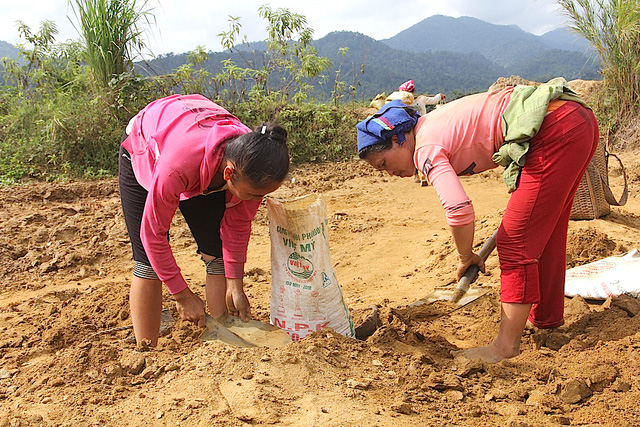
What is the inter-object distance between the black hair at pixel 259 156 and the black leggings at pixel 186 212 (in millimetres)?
540

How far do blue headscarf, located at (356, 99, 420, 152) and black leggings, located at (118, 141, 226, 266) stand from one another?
2.39 ft

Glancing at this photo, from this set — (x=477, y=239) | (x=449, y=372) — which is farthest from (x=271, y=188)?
(x=477, y=239)

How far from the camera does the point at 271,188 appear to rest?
1993mm

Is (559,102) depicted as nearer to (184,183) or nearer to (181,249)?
(184,183)

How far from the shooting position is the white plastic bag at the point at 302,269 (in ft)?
7.91

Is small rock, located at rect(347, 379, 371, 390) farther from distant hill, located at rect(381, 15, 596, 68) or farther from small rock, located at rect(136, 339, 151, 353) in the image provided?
distant hill, located at rect(381, 15, 596, 68)

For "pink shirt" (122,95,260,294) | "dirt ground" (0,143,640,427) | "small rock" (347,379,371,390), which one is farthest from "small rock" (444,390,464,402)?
"pink shirt" (122,95,260,294)

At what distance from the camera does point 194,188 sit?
6.82ft

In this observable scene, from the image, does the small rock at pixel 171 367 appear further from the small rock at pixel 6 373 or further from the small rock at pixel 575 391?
the small rock at pixel 575 391

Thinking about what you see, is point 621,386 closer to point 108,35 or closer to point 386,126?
point 386,126

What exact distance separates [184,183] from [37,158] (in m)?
6.55

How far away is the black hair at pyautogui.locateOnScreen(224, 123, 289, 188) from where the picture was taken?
1.90 meters

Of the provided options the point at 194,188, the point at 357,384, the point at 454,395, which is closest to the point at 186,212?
the point at 194,188

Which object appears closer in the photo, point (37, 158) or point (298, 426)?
point (298, 426)
